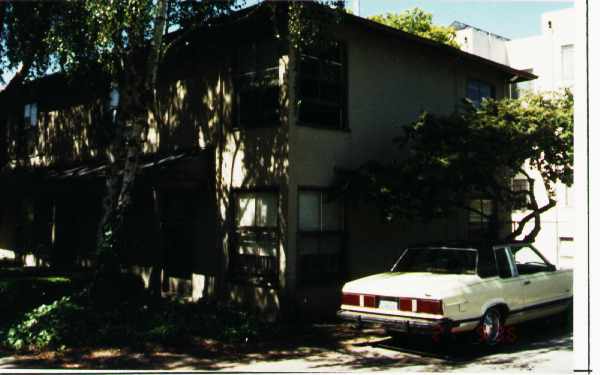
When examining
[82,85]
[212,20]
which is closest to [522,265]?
[212,20]

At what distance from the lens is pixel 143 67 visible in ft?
41.8

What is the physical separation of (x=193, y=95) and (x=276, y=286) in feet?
17.8

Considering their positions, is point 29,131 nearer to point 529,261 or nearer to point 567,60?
point 529,261

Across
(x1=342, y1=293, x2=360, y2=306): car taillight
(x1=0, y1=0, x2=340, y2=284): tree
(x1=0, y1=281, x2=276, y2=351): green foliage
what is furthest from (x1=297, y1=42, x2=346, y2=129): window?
(x1=0, y1=281, x2=276, y2=351): green foliage

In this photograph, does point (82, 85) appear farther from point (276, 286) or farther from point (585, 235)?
point (585, 235)

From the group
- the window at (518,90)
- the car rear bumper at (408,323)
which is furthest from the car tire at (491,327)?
the window at (518,90)

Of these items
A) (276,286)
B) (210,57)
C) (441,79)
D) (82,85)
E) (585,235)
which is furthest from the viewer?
(82,85)

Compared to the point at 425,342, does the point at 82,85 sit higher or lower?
higher

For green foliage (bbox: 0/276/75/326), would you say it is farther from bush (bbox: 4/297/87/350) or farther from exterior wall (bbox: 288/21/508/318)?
exterior wall (bbox: 288/21/508/318)

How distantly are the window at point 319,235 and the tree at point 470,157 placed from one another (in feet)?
2.30

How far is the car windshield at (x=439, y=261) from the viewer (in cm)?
940

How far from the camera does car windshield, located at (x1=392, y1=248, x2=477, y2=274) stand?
9.40m

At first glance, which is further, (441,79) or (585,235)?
(441,79)

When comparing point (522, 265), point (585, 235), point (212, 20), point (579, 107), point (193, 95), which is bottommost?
point (522, 265)
